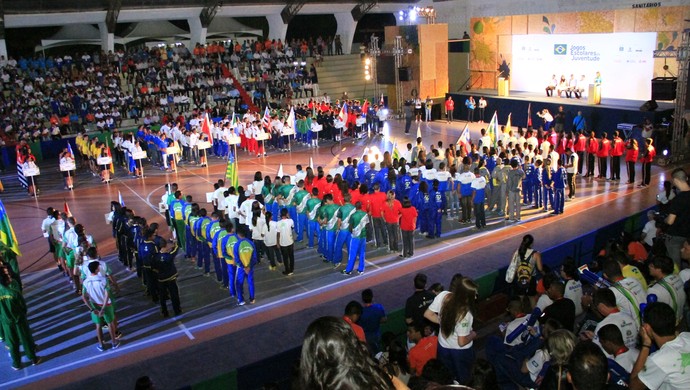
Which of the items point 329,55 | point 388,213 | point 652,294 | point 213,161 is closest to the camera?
point 652,294

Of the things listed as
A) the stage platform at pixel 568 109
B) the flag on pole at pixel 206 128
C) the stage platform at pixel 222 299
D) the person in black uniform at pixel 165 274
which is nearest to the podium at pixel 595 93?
the stage platform at pixel 568 109

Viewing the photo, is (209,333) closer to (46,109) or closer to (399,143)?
(399,143)

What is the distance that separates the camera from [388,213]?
13.1m

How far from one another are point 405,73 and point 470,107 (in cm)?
395

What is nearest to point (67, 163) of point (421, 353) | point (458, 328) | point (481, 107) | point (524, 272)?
point (524, 272)

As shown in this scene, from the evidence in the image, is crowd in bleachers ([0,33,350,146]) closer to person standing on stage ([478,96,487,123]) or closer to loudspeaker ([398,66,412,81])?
loudspeaker ([398,66,412,81])

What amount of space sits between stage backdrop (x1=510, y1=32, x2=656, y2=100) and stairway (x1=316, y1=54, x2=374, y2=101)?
1009 centimetres

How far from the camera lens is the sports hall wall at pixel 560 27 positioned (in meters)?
26.1

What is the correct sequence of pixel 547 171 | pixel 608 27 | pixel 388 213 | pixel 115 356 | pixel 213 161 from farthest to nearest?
pixel 608 27 < pixel 213 161 < pixel 547 171 < pixel 388 213 < pixel 115 356

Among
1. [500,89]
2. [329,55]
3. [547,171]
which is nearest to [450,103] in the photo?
[500,89]

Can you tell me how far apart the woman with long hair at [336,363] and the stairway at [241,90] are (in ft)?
99.4

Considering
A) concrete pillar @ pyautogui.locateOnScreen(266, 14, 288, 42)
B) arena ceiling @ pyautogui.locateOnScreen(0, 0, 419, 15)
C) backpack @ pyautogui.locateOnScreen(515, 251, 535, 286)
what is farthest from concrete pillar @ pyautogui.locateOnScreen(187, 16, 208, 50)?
backpack @ pyautogui.locateOnScreen(515, 251, 535, 286)

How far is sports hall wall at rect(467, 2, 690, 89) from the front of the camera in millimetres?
26062

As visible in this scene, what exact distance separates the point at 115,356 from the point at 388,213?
20.5ft
